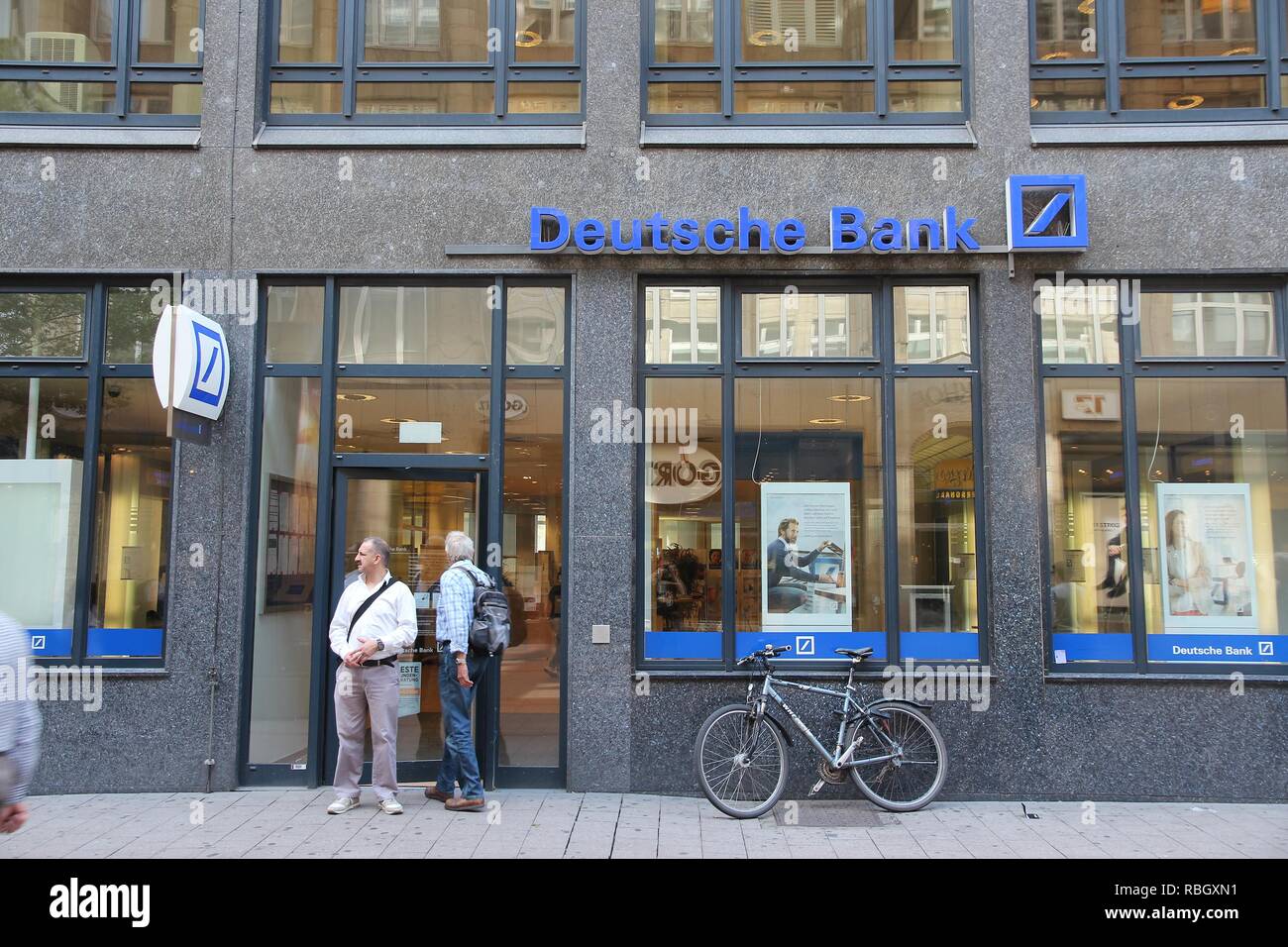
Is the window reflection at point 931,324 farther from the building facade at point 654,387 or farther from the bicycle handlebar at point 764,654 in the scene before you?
the bicycle handlebar at point 764,654

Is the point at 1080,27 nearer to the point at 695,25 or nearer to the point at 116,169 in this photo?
the point at 695,25

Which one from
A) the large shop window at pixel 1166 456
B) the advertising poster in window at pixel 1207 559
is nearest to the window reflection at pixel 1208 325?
the large shop window at pixel 1166 456

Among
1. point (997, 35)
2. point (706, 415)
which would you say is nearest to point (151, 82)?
point (706, 415)

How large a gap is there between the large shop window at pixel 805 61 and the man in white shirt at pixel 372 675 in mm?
4554

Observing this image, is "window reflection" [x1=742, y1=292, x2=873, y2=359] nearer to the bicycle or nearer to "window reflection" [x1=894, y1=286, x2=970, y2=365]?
"window reflection" [x1=894, y1=286, x2=970, y2=365]

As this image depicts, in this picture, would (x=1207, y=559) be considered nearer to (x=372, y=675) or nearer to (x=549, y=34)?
(x=372, y=675)

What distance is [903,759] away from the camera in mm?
7465

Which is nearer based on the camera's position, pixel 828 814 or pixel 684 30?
pixel 828 814

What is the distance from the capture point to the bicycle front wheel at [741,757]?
7.35 meters

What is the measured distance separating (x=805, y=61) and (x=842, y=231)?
5.51 feet

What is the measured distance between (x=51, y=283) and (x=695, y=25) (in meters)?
5.95

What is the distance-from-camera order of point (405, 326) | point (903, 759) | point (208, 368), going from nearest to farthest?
point (903, 759) → point (208, 368) → point (405, 326)

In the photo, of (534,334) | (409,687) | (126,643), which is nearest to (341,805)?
(409,687)

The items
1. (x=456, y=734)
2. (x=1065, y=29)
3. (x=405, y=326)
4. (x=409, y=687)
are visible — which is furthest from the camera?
(x=1065, y=29)
